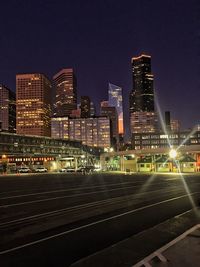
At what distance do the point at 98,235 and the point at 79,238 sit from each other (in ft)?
2.33

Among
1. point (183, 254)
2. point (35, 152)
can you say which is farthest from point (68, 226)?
point (35, 152)

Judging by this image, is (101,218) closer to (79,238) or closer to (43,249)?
(79,238)

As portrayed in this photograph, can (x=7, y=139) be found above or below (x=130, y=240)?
above

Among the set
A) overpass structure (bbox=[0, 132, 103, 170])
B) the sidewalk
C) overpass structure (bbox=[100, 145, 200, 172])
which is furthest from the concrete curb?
overpass structure (bbox=[0, 132, 103, 170])

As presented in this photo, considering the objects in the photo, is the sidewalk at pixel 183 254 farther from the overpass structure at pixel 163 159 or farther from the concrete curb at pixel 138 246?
the overpass structure at pixel 163 159

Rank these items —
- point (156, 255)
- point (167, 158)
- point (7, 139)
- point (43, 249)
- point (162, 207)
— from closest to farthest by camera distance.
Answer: point (156, 255)
point (43, 249)
point (162, 207)
point (167, 158)
point (7, 139)

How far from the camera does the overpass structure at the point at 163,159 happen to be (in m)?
65.1

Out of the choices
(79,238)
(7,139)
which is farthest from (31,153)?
(79,238)

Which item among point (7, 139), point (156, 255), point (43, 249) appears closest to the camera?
point (156, 255)

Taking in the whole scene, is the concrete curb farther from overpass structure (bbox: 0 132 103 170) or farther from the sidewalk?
overpass structure (bbox: 0 132 103 170)

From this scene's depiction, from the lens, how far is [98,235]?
1013 centimetres

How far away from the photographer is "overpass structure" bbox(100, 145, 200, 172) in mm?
65125

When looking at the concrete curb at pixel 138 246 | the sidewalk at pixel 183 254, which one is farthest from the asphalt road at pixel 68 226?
the sidewalk at pixel 183 254

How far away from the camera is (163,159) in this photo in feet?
236
